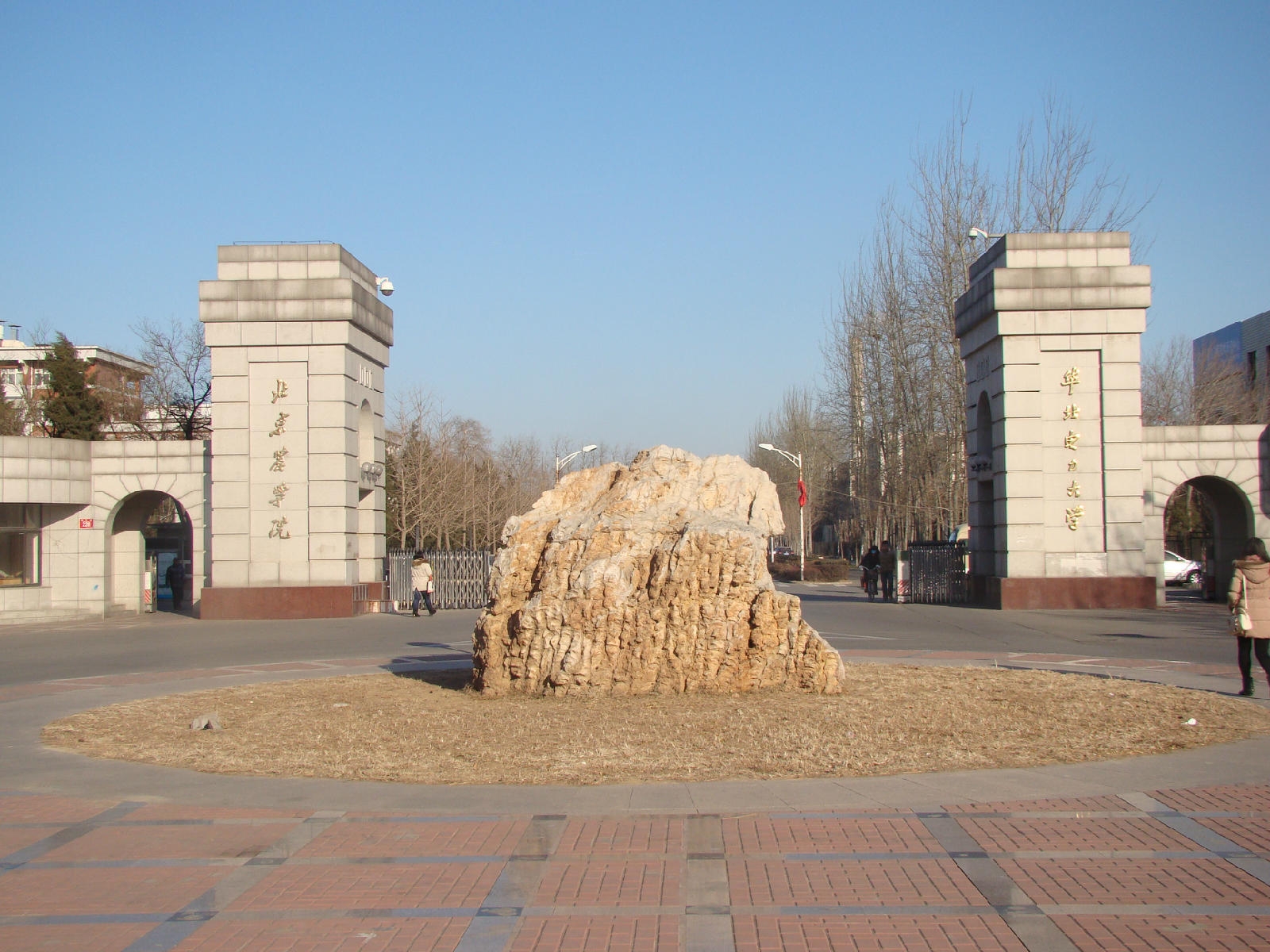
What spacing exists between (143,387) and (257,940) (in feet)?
163

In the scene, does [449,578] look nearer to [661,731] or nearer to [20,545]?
[20,545]

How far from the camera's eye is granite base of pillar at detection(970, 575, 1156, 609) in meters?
26.1

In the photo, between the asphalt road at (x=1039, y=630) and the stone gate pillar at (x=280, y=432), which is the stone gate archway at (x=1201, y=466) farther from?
the stone gate pillar at (x=280, y=432)

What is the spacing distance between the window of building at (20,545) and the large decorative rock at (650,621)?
66.5 feet

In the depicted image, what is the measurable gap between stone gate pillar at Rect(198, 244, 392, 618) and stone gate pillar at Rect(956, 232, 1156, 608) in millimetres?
16091

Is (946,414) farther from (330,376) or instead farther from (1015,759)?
(1015,759)

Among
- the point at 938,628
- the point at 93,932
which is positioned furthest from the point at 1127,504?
the point at 93,932

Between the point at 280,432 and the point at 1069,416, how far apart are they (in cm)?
1919

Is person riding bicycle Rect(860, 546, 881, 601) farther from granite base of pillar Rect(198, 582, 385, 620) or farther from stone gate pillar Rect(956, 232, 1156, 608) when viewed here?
granite base of pillar Rect(198, 582, 385, 620)

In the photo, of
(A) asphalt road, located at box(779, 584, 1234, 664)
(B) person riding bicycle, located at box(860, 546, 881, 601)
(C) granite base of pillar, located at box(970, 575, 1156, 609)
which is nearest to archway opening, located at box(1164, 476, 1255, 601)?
(A) asphalt road, located at box(779, 584, 1234, 664)

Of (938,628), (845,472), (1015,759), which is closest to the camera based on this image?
(1015,759)

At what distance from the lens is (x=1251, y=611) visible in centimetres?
1208

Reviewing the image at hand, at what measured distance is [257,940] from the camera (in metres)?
5.17

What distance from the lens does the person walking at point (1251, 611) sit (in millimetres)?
12000
